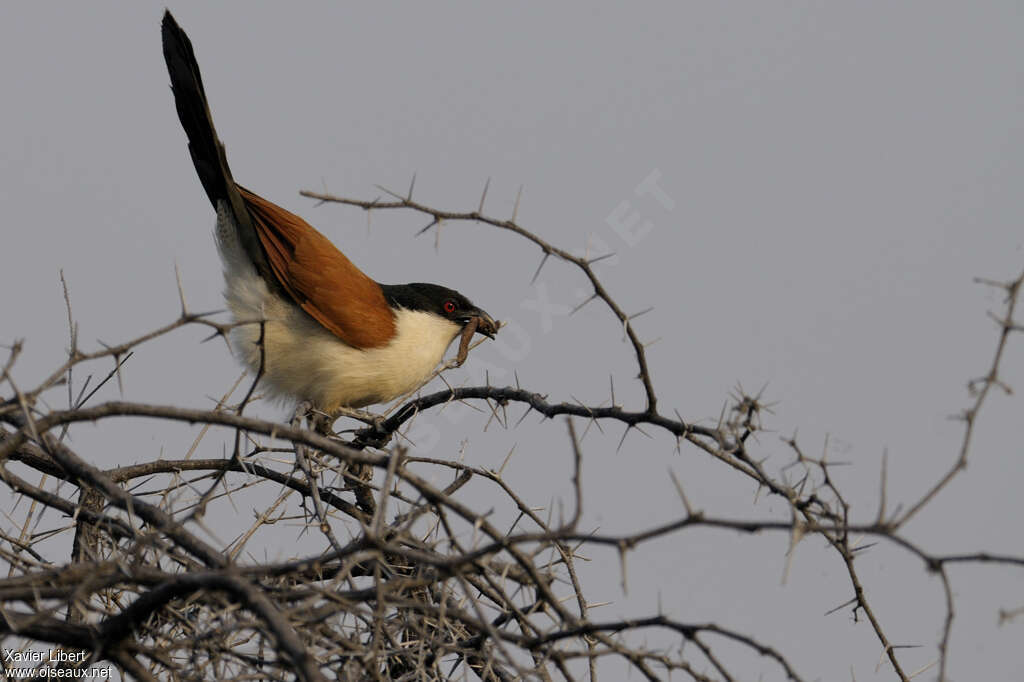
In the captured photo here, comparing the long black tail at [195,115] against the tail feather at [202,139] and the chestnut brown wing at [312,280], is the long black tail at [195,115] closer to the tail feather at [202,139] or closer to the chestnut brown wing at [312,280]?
the tail feather at [202,139]

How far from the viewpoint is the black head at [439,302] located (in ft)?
16.0

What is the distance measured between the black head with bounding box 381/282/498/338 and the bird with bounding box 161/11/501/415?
172 millimetres

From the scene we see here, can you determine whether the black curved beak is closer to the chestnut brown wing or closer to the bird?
the bird

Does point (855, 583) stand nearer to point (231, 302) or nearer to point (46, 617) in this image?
point (46, 617)

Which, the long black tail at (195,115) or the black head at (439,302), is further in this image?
the black head at (439,302)

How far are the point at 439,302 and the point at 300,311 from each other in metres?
0.65

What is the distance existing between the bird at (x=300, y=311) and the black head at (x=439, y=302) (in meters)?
0.17

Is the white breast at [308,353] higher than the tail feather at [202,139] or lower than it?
lower

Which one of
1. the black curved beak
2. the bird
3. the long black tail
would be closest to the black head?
the black curved beak

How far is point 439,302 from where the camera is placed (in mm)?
4922

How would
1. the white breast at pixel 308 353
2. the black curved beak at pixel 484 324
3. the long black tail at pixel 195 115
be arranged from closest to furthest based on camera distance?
the long black tail at pixel 195 115, the white breast at pixel 308 353, the black curved beak at pixel 484 324

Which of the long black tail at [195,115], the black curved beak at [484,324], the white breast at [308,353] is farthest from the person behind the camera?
the black curved beak at [484,324]

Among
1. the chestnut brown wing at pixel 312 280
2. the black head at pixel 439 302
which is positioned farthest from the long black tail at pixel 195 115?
the black head at pixel 439 302

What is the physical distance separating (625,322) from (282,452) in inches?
50.0
